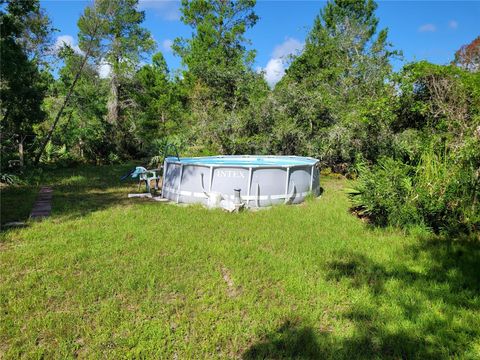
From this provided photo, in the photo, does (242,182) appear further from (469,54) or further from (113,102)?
(469,54)

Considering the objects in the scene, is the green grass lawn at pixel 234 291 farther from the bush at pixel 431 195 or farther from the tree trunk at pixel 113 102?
the tree trunk at pixel 113 102

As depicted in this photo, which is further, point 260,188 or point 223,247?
point 260,188

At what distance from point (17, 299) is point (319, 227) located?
520 centimetres

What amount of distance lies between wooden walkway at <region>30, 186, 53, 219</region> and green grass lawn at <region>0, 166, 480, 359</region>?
0.87 meters

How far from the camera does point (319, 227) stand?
270 inches

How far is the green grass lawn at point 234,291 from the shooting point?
3225 millimetres

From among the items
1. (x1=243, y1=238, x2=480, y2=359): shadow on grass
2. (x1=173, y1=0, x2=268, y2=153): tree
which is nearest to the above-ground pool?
(x1=243, y1=238, x2=480, y2=359): shadow on grass

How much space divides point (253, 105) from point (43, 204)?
10.1m

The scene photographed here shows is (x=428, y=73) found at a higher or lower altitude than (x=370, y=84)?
lower

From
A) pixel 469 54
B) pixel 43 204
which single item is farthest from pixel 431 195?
pixel 469 54

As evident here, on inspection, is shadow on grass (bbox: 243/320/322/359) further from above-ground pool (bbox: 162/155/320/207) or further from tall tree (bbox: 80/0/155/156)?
tall tree (bbox: 80/0/155/156)

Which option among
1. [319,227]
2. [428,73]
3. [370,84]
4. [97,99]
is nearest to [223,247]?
[319,227]

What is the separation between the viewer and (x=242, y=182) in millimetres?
8766

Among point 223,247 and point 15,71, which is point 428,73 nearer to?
point 223,247
